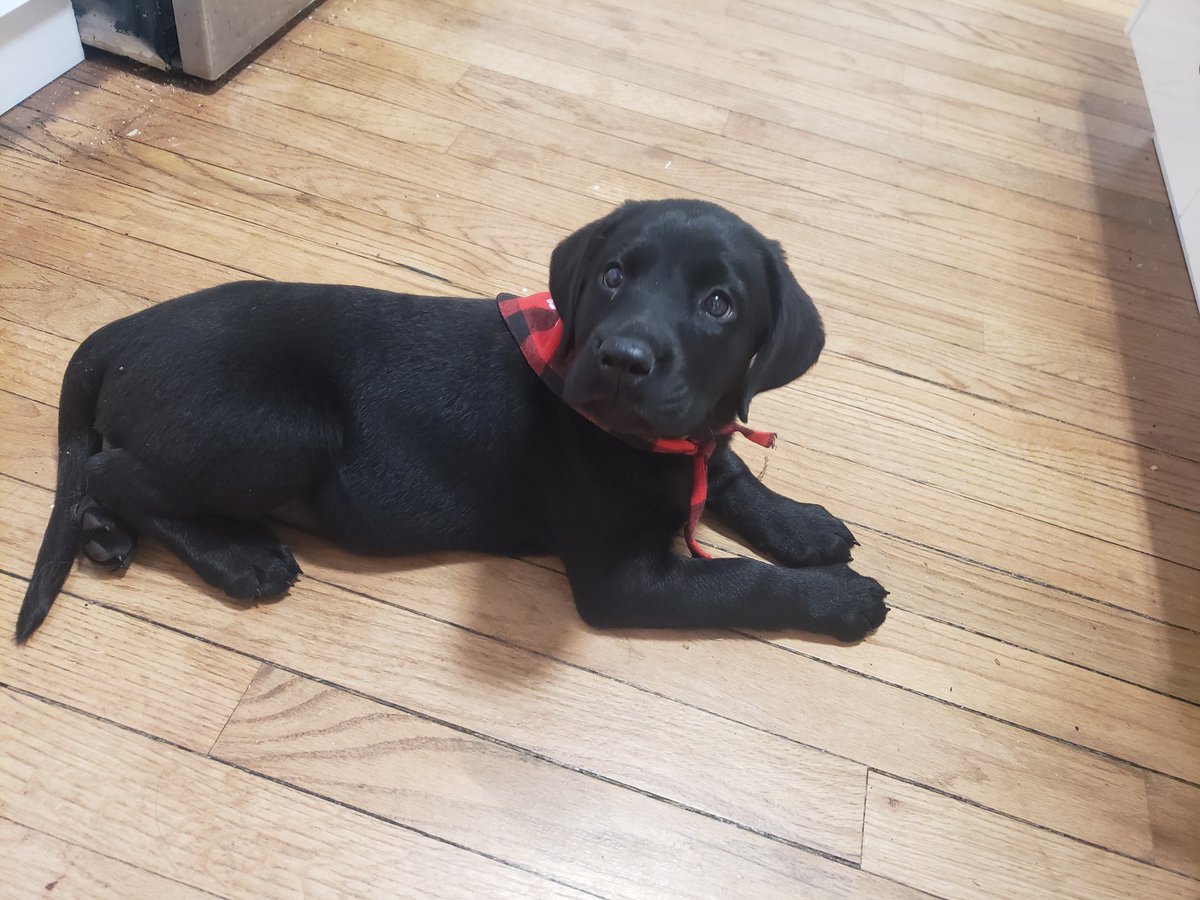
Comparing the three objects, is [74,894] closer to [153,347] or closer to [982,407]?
[153,347]

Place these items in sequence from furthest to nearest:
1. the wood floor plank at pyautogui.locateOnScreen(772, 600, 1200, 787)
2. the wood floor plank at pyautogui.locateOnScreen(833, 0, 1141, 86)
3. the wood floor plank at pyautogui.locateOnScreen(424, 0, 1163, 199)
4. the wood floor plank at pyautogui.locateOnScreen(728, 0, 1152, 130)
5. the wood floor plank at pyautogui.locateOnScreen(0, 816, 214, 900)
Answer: the wood floor plank at pyautogui.locateOnScreen(833, 0, 1141, 86) → the wood floor plank at pyautogui.locateOnScreen(728, 0, 1152, 130) → the wood floor plank at pyautogui.locateOnScreen(424, 0, 1163, 199) → the wood floor plank at pyautogui.locateOnScreen(772, 600, 1200, 787) → the wood floor plank at pyautogui.locateOnScreen(0, 816, 214, 900)

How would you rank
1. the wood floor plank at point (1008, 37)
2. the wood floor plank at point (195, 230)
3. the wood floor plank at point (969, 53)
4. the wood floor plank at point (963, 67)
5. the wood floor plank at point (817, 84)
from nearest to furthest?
the wood floor plank at point (195, 230) < the wood floor plank at point (817, 84) < the wood floor plank at point (963, 67) < the wood floor plank at point (969, 53) < the wood floor plank at point (1008, 37)

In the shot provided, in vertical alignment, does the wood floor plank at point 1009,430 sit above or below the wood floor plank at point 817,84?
below

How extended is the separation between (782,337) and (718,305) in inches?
4.9

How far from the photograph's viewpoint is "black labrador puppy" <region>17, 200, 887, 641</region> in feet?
5.63

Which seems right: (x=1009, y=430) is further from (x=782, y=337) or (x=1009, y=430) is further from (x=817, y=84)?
(x=817, y=84)

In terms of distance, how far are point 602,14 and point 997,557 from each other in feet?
8.46

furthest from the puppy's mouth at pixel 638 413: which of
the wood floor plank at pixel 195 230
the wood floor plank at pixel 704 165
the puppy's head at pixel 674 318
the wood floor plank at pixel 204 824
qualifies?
the wood floor plank at pixel 704 165

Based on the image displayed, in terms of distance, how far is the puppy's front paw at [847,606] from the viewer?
196 cm

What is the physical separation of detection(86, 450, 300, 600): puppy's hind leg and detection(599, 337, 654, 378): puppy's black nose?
2.65 ft

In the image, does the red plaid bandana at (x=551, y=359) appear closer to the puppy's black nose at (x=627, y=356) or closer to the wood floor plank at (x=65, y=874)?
the puppy's black nose at (x=627, y=356)

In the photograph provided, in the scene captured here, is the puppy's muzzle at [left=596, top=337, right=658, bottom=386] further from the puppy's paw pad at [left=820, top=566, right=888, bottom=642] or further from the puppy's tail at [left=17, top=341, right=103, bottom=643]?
the puppy's tail at [left=17, top=341, right=103, bottom=643]

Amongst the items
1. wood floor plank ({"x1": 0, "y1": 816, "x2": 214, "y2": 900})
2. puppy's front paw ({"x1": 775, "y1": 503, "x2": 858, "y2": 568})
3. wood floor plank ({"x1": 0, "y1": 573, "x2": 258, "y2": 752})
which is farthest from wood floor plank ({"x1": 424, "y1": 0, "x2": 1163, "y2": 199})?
wood floor plank ({"x1": 0, "y1": 816, "x2": 214, "y2": 900})

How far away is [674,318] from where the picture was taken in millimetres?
1642
